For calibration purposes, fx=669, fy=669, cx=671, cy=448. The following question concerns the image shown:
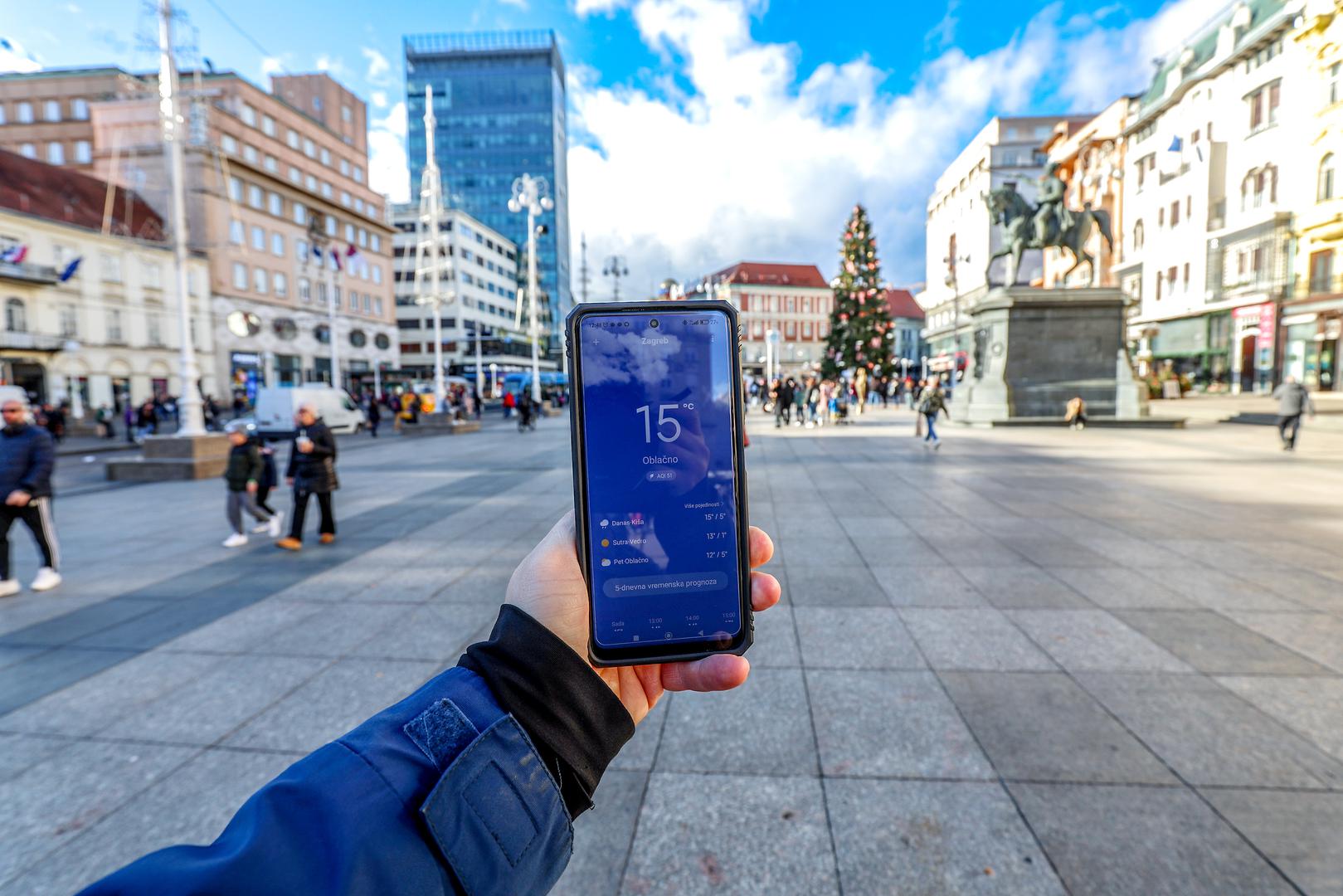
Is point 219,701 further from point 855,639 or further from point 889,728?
point 855,639

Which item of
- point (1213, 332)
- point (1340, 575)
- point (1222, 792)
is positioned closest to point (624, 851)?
point (1222, 792)

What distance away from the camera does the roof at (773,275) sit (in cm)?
10381

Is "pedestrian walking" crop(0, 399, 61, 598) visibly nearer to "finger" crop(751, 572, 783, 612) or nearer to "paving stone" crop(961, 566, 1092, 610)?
"finger" crop(751, 572, 783, 612)

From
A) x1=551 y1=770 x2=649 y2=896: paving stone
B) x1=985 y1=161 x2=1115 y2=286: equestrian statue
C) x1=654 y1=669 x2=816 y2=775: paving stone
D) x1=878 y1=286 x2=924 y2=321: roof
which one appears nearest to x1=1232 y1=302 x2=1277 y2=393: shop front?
x1=985 y1=161 x2=1115 y2=286: equestrian statue

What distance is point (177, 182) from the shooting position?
1373cm

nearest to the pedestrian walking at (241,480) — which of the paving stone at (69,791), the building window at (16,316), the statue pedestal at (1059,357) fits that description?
the paving stone at (69,791)

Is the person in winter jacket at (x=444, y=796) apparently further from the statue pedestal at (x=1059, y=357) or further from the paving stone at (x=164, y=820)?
the statue pedestal at (x=1059, y=357)

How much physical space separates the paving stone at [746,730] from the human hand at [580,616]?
1.94 metres

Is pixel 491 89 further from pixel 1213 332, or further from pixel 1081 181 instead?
pixel 1213 332

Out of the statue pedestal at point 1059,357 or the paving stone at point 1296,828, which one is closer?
the paving stone at point 1296,828

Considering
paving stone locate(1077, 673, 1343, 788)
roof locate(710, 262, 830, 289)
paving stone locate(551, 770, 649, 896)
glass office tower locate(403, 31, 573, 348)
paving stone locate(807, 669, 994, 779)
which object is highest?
glass office tower locate(403, 31, 573, 348)

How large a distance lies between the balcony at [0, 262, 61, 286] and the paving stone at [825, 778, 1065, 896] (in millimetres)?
48696

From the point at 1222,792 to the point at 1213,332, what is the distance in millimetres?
48577

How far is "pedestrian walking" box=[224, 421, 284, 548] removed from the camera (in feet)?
26.6
